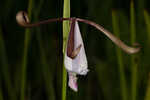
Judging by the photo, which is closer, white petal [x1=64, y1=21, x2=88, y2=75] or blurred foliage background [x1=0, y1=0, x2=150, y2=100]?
white petal [x1=64, y1=21, x2=88, y2=75]

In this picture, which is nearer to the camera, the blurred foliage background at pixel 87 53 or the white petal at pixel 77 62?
the white petal at pixel 77 62

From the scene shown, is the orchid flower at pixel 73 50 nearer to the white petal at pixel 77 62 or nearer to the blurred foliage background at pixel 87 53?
the white petal at pixel 77 62

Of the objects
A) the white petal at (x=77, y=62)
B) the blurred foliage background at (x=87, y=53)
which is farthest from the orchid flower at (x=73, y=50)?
the blurred foliage background at (x=87, y=53)

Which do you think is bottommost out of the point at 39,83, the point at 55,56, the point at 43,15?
the point at 39,83

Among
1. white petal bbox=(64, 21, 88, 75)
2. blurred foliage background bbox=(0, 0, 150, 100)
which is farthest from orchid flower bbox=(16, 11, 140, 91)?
blurred foliage background bbox=(0, 0, 150, 100)

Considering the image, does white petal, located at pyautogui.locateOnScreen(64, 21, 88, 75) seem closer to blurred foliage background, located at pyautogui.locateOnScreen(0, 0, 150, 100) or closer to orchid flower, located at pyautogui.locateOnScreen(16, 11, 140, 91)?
orchid flower, located at pyautogui.locateOnScreen(16, 11, 140, 91)

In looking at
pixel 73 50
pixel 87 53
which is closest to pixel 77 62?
pixel 73 50

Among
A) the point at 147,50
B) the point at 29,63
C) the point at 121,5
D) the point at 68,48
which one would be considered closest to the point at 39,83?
the point at 29,63

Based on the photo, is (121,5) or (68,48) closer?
(68,48)

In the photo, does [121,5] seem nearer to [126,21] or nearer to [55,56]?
[126,21]

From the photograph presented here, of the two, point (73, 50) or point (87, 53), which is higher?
point (73, 50)

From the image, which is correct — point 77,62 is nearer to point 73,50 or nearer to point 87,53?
point 73,50
